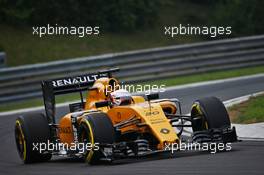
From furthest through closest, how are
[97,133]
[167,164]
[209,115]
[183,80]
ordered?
[183,80] → [209,115] → [97,133] → [167,164]

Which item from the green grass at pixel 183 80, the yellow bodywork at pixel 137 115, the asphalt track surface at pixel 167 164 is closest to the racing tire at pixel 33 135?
the asphalt track surface at pixel 167 164

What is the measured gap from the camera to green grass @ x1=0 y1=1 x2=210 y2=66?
101 feet

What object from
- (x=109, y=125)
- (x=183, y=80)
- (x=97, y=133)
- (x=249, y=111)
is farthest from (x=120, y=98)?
(x=183, y=80)

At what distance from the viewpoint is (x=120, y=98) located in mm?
15828

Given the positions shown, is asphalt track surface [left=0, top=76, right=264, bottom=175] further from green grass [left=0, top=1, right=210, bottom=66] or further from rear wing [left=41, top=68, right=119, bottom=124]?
green grass [left=0, top=1, right=210, bottom=66]

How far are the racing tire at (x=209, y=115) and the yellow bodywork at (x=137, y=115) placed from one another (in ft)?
1.96

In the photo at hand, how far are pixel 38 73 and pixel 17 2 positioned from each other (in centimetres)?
626

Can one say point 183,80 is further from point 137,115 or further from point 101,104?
point 137,115

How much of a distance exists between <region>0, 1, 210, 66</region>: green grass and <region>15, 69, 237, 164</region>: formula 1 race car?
14.1m

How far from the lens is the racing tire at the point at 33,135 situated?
15.9m

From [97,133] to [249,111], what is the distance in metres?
5.48

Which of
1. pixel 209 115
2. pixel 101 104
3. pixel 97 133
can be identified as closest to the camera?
pixel 97 133

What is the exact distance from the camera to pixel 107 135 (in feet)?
47.2

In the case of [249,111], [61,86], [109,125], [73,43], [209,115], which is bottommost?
[109,125]
